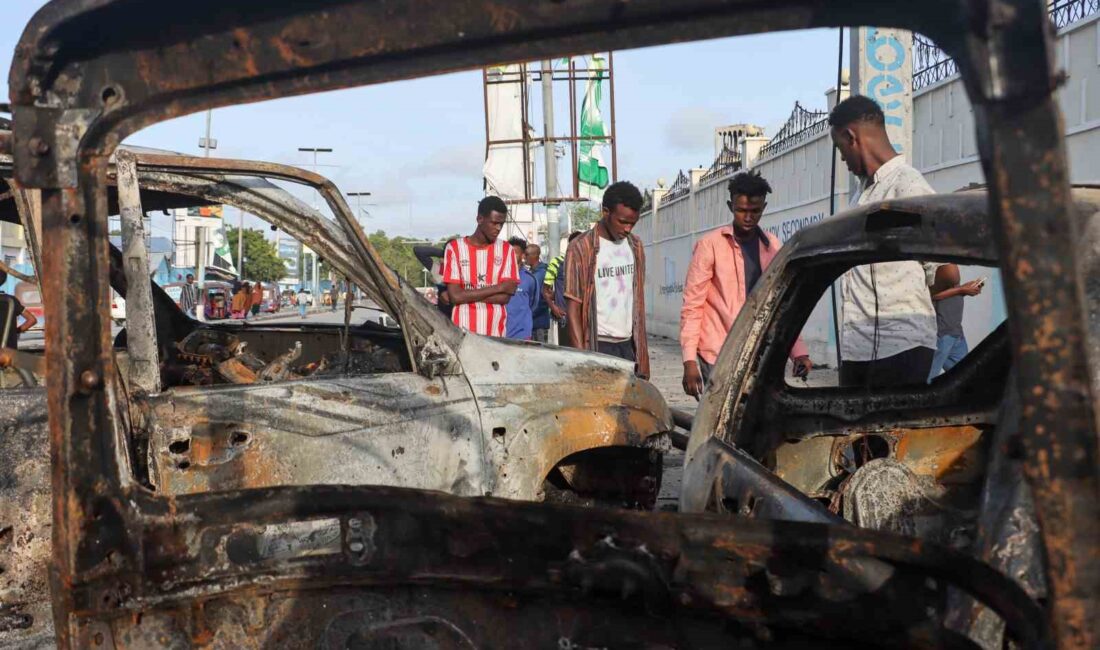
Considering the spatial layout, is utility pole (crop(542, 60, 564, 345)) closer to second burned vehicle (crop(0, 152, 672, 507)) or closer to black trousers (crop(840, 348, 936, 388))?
second burned vehicle (crop(0, 152, 672, 507))

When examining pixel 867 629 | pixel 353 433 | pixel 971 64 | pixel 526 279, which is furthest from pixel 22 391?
pixel 526 279

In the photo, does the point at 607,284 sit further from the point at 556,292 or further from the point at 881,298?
the point at 556,292

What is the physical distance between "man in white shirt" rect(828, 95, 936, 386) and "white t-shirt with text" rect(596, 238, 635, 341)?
6.99 feet

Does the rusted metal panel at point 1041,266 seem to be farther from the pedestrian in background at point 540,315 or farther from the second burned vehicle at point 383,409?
the pedestrian in background at point 540,315

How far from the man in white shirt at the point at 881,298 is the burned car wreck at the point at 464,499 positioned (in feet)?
7.57

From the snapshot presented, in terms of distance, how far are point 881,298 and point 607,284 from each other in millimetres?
2374

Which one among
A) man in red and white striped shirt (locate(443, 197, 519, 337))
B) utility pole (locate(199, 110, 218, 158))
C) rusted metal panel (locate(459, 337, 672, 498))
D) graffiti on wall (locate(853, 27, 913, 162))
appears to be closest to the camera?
rusted metal panel (locate(459, 337, 672, 498))

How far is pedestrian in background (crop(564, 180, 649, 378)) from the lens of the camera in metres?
5.89

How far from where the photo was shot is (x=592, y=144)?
16.0 meters

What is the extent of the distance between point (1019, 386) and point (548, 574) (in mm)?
803

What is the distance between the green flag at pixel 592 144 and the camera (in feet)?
52.3

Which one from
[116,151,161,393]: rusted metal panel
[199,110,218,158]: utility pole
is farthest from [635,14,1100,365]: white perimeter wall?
[199,110,218,158]: utility pole

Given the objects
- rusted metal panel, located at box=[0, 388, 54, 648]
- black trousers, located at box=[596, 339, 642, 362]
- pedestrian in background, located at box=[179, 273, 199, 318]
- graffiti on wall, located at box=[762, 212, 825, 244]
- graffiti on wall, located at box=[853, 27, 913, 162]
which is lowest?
rusted metal panel, located at box=[0, 388, 54, 648]

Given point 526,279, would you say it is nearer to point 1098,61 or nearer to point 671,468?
point 671,468
